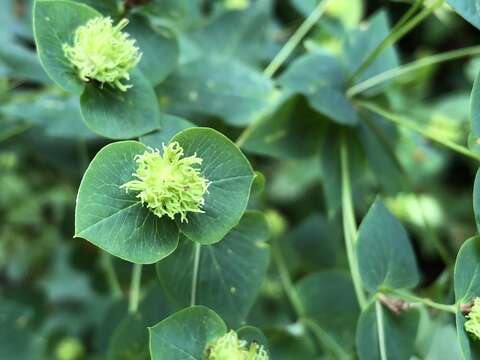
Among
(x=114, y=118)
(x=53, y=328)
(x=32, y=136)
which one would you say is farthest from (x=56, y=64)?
(x=53, y=328)

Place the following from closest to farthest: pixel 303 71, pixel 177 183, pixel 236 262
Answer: pixel 177 183 < pixel 236 262 < pixel 303 71

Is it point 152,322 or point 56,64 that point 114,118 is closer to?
point 56,64

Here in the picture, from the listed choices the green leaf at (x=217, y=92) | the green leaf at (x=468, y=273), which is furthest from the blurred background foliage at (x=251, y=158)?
the green leaf at (x=468, y=273)

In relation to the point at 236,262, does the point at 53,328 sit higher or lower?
lower

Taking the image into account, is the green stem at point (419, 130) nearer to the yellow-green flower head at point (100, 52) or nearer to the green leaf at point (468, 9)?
the green leaf at point (468, 9)

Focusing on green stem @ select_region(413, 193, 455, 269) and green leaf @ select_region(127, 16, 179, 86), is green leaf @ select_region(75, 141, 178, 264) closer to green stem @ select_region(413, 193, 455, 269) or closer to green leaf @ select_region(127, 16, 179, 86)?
green leaf @ select_region(127, 16, 179, 86)

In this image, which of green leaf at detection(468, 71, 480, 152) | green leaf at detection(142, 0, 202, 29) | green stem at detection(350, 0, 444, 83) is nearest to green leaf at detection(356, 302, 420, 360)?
green leaf at detection(468, 71, 480, 152)
